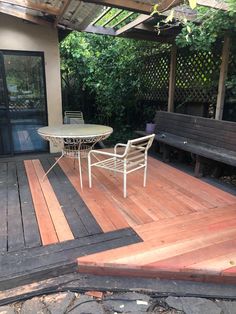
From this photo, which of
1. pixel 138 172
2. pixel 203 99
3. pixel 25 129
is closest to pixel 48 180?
pixel 138 172

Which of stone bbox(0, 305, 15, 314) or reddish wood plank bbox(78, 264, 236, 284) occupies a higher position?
reddish wood plank bbox(78, 264, 236, 284)

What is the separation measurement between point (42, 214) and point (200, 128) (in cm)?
256

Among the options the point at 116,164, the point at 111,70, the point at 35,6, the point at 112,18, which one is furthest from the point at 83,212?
the point at 111,70

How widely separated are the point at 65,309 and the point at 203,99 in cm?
390

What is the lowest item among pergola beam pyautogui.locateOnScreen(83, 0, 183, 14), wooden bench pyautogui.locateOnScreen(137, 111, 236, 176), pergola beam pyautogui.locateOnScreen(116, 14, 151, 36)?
wooden bench pyautogui.locateOnScreen(137, 111, 236, 176)

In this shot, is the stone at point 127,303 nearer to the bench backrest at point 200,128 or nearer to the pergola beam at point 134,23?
the bench backrest at point 200,128

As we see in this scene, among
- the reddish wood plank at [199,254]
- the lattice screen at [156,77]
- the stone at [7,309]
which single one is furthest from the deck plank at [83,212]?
the lattice screen at [156,77]

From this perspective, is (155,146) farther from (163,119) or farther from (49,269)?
(49,269)

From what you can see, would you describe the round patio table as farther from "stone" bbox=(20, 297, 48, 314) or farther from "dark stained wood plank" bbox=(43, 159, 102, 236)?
"stone" bbox=(20, 297, 48, 314)

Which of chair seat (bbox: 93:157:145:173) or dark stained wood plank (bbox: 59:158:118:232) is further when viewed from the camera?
chair seat (bbox: 93:157:145:173)

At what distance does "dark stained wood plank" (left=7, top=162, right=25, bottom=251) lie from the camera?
2.05 meters

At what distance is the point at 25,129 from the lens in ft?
15.8

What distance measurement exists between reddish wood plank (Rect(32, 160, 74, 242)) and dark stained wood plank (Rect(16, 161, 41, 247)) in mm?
167

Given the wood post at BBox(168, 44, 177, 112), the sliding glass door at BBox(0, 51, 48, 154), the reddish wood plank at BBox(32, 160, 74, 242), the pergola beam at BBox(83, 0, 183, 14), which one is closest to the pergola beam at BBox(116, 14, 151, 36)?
the pergola beam at BBox(83, 0, 183, 14)
